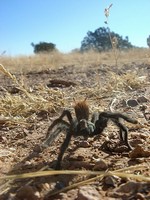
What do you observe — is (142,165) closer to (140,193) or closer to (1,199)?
(140,193)

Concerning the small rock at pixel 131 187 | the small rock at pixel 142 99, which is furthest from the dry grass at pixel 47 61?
the small rock at pixel 131 187

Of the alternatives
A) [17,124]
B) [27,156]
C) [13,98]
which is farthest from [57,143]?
[13,98]

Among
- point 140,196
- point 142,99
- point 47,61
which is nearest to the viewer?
point 140,196

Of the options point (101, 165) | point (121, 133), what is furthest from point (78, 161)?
point (121, 133)

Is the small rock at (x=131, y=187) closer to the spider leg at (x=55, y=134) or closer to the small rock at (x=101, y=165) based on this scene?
the small rock at (x=101, y=165)

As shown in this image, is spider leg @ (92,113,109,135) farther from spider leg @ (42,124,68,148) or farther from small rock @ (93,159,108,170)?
small rock @ (93,159,108,170)

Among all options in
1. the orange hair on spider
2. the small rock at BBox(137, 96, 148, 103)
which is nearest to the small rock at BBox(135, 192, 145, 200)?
the orange hair on spider

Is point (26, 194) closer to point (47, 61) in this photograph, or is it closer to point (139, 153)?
point (139, 153)

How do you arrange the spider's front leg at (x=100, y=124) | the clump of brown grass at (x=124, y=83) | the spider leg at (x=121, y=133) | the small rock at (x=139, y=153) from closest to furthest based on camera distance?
the small rock at (x=139, y=153) < the spider leg at (x=121, y=133) < the spider's front leg at (x=100, y=124) < the clump of brown grass at (x=124, y=83)
